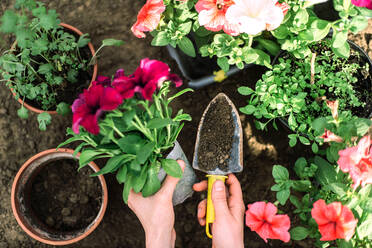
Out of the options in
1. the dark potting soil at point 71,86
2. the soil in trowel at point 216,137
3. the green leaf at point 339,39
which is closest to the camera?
the green leaf at point 339,39

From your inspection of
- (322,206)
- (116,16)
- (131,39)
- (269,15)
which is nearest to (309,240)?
(322,206)

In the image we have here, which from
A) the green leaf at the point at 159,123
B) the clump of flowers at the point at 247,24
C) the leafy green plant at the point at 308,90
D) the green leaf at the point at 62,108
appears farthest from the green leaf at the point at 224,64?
the green leaf at the point at 62,108

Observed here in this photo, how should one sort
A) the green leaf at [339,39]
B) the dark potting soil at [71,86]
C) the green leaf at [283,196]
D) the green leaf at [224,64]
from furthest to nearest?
1. the dark potting soil at [71,86]
2. the green leaf at [224,64]
3. the green leaf at [283,196]
4. the green leaf at [339,39]

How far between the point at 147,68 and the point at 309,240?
1.30m

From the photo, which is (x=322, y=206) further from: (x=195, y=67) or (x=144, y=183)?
(x=195, y=67)

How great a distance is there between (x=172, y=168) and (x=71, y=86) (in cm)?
83

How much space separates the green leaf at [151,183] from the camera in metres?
1.14

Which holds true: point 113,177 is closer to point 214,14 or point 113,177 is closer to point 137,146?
point 137,146

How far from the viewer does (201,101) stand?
1737mm

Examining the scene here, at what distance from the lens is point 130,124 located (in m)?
0.96

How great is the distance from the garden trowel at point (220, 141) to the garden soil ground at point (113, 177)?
243mm

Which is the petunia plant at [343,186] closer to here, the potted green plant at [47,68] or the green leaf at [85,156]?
the green leaf at [85,156]

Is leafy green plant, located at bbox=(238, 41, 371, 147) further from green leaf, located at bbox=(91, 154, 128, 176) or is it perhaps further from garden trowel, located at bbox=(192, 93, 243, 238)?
green leaf, located at bbox=(91, 154, 128, 176)

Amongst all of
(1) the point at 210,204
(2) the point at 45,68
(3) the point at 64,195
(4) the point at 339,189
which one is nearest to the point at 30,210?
(3) the point at 64,195
